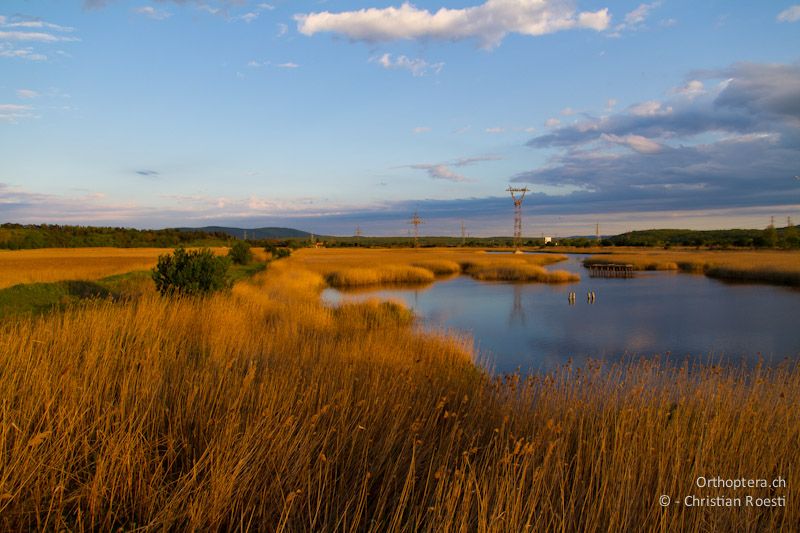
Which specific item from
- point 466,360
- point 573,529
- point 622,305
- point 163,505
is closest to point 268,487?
point 163,505

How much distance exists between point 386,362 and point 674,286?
32.0 metres

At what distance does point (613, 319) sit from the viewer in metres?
20.0

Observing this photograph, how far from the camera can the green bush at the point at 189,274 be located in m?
13.6

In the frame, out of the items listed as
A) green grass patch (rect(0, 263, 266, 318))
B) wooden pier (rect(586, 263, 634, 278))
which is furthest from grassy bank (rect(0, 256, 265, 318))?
wooden pier (rect(586, 263, 634, 278))

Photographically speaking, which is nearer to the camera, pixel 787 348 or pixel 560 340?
pixel 787 348

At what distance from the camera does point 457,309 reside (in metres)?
23.0

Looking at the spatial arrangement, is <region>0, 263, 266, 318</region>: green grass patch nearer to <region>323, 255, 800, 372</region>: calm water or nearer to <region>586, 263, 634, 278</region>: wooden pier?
<region>323, 255, 800, 372</region>: calm water

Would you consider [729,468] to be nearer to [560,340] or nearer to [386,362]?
[386,362]

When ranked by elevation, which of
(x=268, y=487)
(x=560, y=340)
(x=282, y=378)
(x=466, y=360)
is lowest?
(x=560, y=340)

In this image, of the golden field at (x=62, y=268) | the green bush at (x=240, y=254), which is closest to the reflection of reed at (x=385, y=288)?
the green bush at (x=240, y=254)

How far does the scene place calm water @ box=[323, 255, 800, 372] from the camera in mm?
14047

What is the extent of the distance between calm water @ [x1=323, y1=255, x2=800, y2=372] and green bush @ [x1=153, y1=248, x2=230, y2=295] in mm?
8160

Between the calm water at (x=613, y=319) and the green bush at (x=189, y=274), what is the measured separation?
8.16m

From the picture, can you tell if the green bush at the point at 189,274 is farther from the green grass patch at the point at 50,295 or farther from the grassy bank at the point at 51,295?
the green grass patch at the point at 50,295
